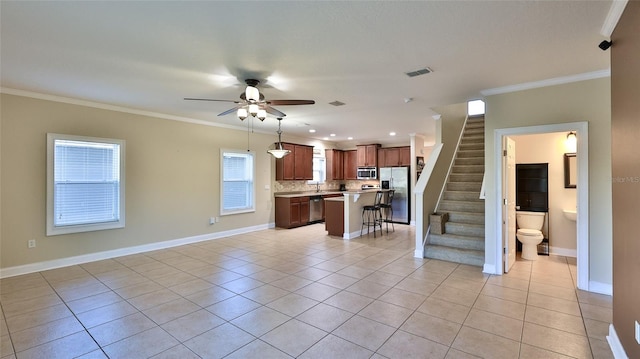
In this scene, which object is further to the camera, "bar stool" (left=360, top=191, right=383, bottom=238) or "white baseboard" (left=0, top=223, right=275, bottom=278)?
"bar stool" (left=360, top=191, right=383, bottom=238)

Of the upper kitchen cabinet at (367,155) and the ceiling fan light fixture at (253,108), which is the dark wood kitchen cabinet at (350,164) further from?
the ceiling fan light fixture at (253,108)

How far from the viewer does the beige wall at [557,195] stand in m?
4.80

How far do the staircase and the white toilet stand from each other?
2.07 feet

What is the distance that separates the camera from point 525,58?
9.64 feet

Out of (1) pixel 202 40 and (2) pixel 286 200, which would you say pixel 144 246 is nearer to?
(2) pixel 286 200

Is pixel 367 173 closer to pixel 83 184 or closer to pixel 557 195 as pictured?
pixel 557 195

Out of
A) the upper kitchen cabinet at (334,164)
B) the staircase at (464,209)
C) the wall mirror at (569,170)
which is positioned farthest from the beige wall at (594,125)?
the upper kitchen cabinet at (334,164)

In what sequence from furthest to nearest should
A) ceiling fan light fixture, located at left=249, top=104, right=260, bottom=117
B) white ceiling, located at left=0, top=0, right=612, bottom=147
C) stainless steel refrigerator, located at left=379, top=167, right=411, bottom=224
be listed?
stainless steel refrigerator, located at left=379, top=167, right=411, bottom=224, ceiling fan light fixture, located at left=249, top=104, right=260, bottom=117, white ceiling, located at left=0, top=0, right=612, bottom=147

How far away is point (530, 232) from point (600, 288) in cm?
141

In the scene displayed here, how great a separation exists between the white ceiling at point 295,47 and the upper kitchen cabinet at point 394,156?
4.37 metres

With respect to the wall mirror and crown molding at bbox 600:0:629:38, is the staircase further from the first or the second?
crown molding at bbox 600:0:629:38

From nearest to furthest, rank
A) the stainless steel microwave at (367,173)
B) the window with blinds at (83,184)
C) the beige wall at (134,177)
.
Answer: the beige wall at (134,177)
the window with blinds at (83,184)
the stainless steel microwave at (367,173)

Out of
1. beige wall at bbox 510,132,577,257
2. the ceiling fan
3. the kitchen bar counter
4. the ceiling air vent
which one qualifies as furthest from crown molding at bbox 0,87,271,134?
beige wall at bbox 510,132,577,257

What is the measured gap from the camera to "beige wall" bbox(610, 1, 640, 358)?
1.83m
